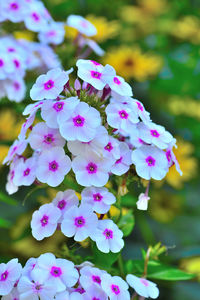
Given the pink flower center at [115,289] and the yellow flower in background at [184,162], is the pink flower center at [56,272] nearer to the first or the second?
the pink flower center at [115,289]

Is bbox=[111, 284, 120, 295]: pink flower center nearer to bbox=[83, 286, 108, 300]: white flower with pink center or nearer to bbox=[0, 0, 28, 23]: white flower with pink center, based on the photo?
bbox=[83, 286, 108, 300]: white flower with pink center

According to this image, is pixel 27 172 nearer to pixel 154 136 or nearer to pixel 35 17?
pixel 154 136

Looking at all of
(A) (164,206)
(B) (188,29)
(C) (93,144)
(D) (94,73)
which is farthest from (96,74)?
(B) (188,29)

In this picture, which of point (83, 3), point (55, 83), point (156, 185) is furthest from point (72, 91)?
point (83, 3)

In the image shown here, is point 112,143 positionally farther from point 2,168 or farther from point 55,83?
point 2,168

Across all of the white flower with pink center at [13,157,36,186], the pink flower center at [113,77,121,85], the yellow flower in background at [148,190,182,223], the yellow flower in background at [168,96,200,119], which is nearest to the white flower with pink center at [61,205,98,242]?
the white flower with pink center at [13,157,36,186]
